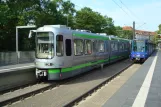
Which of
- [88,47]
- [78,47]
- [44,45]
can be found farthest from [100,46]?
[44,45]

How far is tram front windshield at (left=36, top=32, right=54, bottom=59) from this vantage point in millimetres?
12484

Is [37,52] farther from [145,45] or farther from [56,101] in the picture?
[145,45]

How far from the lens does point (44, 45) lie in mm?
12742

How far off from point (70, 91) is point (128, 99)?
3.69m

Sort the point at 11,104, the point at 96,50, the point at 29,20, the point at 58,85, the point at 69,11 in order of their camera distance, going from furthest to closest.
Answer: the point at 69,11, the point at 29,20, the point at 96,50, the point at 58,85, the point at 11,104

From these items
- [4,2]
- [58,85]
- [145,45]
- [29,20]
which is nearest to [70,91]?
[58,85]

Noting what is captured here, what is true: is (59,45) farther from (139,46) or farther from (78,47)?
(139,46)

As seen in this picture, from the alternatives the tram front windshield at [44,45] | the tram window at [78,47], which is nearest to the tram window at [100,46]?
the tram window at [78,47]

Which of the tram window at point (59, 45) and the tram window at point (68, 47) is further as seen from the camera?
the tram window at point (68, 47)

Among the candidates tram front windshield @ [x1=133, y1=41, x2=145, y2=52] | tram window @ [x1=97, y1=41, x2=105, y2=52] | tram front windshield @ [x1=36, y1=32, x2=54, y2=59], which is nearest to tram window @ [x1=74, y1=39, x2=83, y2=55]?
tram front windshield @ [x1=36, y1=32, x2=54, y2=59]

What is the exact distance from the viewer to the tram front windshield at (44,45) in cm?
1248

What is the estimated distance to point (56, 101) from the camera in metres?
9.10

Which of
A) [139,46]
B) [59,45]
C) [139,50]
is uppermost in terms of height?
[59,45]

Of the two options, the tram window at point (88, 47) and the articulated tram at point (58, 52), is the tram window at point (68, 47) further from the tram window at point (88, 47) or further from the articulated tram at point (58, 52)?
the tram window at point (88, 47)
